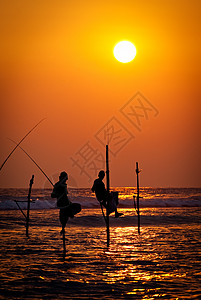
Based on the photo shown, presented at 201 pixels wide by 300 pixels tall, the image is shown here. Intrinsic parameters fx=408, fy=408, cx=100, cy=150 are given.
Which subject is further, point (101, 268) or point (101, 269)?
point (101, 268)

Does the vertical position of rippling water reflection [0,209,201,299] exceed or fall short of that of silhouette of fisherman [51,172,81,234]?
it falls short

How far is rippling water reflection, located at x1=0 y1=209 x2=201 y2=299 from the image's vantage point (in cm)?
689

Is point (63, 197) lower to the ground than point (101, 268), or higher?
higher

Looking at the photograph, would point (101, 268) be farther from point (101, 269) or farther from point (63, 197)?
point (63, 197)

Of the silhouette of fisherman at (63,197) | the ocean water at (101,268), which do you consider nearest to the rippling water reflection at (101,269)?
the ocean water at (101,268)

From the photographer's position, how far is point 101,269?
8.84 m

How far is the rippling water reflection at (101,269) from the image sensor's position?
22.6 feet

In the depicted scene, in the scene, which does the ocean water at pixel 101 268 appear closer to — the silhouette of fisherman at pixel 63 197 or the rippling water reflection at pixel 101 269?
the rippling water reflection at pixel 101 269

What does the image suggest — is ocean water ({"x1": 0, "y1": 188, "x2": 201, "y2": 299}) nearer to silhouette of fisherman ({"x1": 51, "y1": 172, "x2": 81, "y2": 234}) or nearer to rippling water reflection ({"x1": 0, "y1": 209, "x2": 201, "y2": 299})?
rippling water reflection ({"x1": 0, "y1": 209, "x2": 201, "y2": 299})

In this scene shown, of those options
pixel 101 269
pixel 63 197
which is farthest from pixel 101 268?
pixel 63 197

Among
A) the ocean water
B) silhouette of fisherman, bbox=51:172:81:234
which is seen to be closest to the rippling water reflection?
the ocean water

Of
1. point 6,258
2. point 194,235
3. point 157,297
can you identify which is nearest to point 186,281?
point 157,297

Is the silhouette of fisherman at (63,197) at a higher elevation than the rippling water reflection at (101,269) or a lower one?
higher

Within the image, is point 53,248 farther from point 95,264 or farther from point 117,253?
point 95,264
